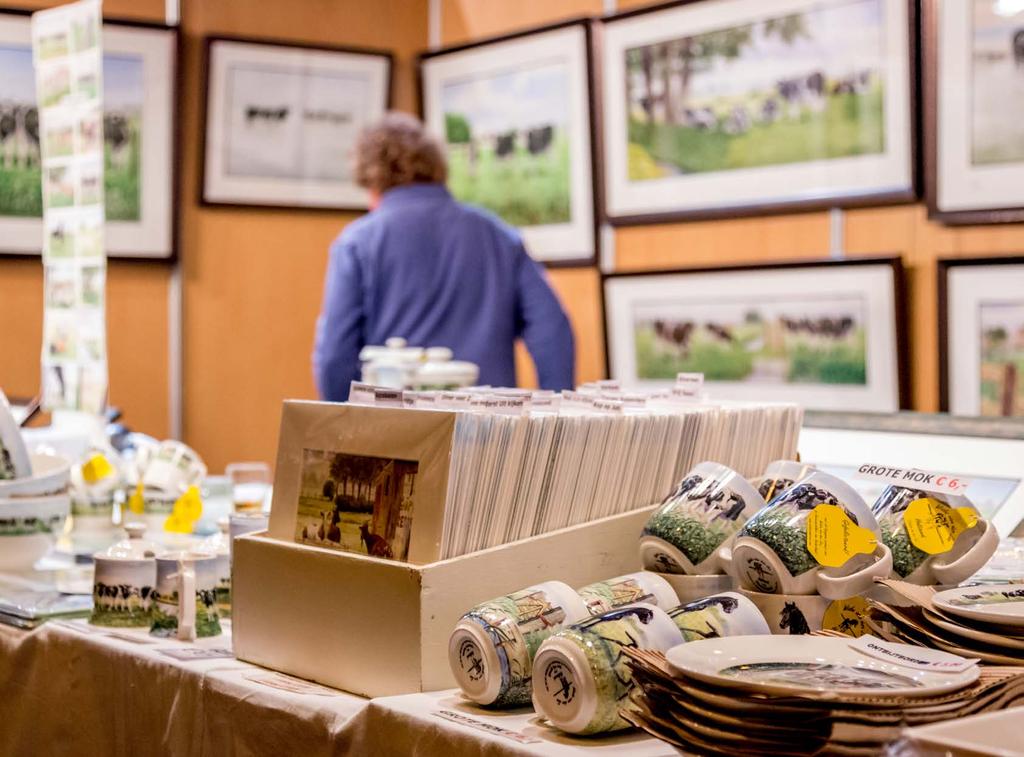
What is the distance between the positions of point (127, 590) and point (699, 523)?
750 millimetres

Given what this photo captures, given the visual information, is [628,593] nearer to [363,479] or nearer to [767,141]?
[363,479]

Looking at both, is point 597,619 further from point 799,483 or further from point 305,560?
point 305,560

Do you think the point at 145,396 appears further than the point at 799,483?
Yes

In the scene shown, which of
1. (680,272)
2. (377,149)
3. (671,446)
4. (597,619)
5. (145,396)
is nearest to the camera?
(597,619)

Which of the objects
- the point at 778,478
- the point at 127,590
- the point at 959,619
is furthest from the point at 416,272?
the point at 959,619

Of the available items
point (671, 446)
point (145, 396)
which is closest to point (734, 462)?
point (671, 446)

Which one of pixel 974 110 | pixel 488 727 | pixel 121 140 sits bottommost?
pixel 488 727

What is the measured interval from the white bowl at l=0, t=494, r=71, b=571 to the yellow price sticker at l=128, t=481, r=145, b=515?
209 millimetres

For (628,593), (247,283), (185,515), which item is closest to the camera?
(628,593)

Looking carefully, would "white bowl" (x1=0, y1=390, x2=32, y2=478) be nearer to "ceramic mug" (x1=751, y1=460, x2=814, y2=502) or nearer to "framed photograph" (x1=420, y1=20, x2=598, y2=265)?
"ceramic mug" (x1=751, y1=460, x2=814, y2=502)

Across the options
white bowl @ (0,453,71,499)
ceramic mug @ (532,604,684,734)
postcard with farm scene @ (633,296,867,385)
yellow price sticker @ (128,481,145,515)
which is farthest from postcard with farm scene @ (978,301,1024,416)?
ceramic mug @ (532,604,684,734)

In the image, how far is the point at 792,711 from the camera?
3.02 feet

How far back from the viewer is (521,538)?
1391 mm

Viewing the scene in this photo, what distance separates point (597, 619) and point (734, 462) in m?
0.57
